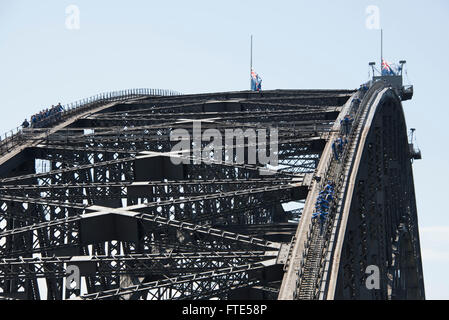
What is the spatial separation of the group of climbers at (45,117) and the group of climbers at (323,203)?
2550cm

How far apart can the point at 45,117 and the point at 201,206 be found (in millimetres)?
17297

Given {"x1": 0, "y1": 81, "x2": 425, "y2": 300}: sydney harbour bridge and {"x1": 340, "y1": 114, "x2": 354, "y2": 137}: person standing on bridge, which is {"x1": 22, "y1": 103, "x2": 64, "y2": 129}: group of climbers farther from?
{"x1": 340, "y1": 114, "x2": 354, "y2": 137}: person standing on bridge

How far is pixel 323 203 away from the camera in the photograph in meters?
34.8

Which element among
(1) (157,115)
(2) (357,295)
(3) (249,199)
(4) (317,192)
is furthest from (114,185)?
(1) (157,115)

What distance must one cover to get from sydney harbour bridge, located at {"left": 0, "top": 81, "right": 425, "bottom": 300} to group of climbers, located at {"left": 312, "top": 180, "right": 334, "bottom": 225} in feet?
0.83

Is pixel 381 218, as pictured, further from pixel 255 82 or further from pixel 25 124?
pixel 255 82

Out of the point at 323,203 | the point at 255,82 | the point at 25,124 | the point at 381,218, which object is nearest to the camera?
the point at 323,203

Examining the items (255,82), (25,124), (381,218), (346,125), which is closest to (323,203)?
(381,218)

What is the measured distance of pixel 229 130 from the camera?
52.6 meters

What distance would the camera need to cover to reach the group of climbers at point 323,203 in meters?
33.5

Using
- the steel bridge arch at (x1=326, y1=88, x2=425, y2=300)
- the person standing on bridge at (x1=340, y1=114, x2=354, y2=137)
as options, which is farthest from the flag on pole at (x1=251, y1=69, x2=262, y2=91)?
the person standing on bridge at (x1=340, y1=114, x2=354, y2=137)

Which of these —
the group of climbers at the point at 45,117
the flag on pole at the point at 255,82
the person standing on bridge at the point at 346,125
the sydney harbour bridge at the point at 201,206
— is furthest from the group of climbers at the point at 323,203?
the flag on pole at the point at 255,82

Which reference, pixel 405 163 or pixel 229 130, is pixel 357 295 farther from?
pixel 405 163
